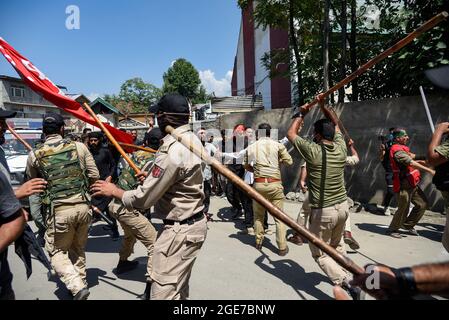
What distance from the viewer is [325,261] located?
3.32 m

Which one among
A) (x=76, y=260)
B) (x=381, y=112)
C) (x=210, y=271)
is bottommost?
(x=210, y=271)

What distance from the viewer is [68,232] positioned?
11.0 ft

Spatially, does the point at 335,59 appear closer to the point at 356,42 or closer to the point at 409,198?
the point at 356,42

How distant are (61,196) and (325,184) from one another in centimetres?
283

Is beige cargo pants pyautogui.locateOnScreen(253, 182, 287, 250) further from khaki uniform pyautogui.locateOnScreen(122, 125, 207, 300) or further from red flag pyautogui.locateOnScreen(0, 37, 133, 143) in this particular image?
red flag pyautogui.locateOnScreen(0, 37, 133, 143)

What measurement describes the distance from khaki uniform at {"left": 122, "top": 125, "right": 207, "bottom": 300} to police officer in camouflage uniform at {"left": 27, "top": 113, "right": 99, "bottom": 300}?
1331mm

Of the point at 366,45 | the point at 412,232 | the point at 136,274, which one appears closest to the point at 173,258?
the point at 136,274

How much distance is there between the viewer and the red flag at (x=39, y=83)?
11.6 feet

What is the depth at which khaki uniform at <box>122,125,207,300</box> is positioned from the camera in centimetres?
228

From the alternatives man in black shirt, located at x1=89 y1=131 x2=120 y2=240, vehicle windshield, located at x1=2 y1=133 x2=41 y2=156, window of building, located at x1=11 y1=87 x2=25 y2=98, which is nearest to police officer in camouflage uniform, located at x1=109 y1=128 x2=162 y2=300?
man in black shirt, located at x1=89 y1=131 x2=120 y2=240

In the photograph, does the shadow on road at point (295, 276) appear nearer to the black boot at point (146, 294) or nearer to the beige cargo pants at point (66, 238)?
the black boot at point (146, 294)

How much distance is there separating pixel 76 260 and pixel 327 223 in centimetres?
281
